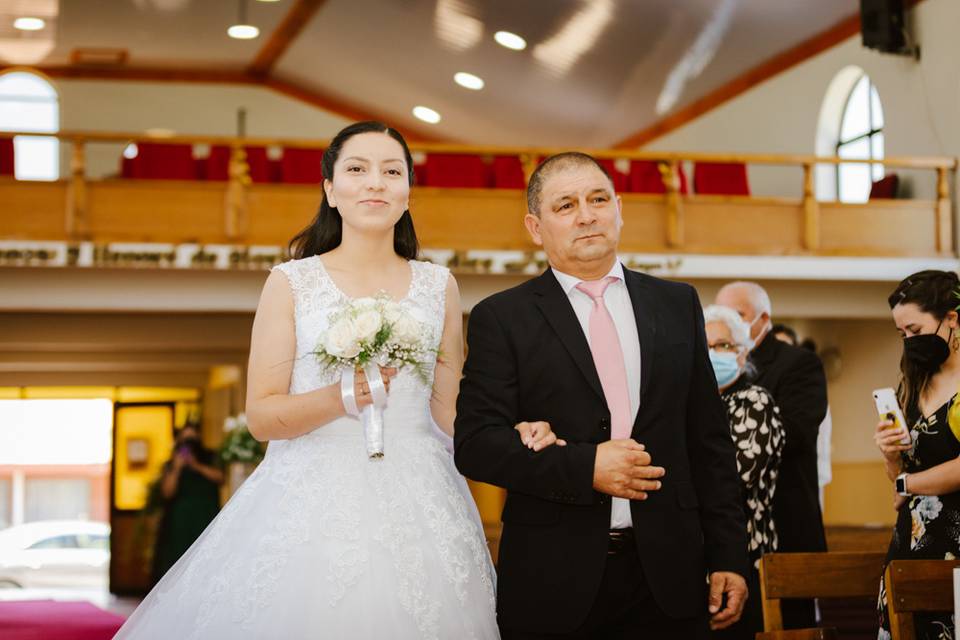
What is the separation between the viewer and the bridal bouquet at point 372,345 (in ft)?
8.54

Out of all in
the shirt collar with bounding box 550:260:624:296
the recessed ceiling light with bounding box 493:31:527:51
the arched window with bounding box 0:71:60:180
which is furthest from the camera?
the arched window with bounding box 0:71:60:180

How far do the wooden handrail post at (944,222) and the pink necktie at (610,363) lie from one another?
905cm

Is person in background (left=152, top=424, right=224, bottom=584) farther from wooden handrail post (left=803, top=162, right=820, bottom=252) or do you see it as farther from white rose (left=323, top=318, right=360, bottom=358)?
white rose (left=323, top=318, right=360, bottom=358)

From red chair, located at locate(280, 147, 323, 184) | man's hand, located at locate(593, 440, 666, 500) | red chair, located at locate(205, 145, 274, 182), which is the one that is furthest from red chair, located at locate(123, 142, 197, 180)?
man's hand, located at locate(593, 440, 666, 500)

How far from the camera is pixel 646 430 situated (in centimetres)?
246

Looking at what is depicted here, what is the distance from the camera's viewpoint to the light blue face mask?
12.9 feet

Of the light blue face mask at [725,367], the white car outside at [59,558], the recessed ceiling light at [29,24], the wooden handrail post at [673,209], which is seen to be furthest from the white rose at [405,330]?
the white car outside at [59,558]

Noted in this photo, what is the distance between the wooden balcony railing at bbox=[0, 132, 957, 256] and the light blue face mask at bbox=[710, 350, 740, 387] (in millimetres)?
6694

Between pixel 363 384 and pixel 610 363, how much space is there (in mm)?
539

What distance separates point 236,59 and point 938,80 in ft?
34.3

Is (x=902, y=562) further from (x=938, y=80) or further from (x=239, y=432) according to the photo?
(x=938, y=80)

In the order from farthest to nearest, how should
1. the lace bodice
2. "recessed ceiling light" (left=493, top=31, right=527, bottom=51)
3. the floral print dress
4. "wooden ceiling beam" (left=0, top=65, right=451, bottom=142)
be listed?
"wooden ceiling beam" (left=0, top=65, right=451, bottom=142)
"recessed ceiling light" (left=493, top=31, right=527, bottom=51)
the floral print dress
the lace bodice

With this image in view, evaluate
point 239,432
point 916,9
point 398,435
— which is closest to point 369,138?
point 398,435

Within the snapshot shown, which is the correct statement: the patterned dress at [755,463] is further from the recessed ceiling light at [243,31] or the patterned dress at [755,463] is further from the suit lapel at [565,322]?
the recessed ceiling light at [243,31]
